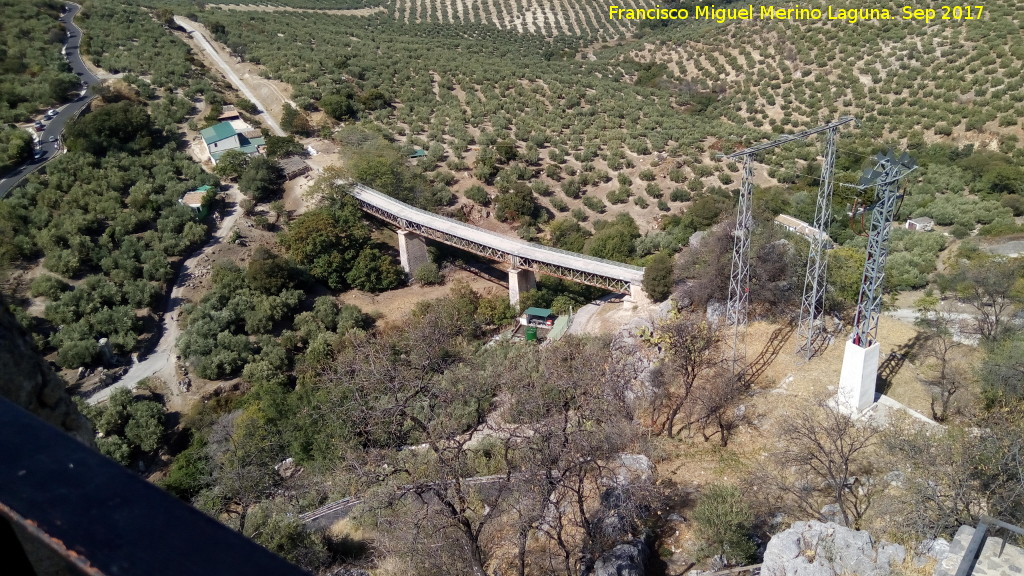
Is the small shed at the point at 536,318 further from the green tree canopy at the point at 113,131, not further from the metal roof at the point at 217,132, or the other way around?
the green tree canopy at the point at 113,131

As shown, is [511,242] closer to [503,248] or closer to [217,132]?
[503,248]

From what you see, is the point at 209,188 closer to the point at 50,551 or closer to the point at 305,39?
the point at 305,39

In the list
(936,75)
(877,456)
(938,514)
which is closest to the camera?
(938,514)

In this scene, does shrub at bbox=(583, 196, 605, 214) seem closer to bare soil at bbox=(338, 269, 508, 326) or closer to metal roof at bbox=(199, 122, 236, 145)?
bare soil at bbox=(338, 269, 508, 326)

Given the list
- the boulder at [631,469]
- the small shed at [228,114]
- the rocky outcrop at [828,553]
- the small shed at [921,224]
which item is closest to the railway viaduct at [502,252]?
the boulder at [631,469]

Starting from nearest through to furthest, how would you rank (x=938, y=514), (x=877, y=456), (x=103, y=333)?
1. (x=938, y=514)
2. (x=877, y=456)
3. (x=103, y=333)

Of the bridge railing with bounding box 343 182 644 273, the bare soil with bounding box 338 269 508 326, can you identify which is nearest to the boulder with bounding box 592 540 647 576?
the bridge railing with bounding box 343 182 644 273

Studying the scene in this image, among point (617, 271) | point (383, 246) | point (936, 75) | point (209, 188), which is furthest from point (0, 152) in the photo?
point (936, 75)

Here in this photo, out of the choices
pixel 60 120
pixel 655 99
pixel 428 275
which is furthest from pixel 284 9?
pixel 428 275
